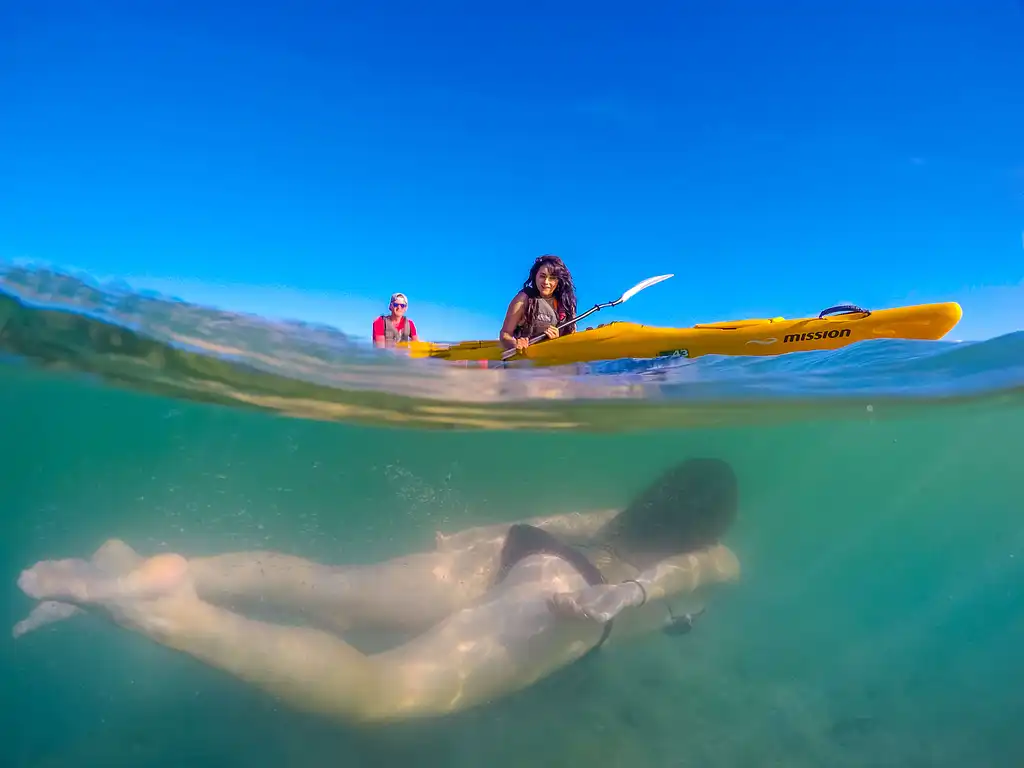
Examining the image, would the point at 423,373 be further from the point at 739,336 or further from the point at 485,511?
the point at 739,336

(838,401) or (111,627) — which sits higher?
(838,401)

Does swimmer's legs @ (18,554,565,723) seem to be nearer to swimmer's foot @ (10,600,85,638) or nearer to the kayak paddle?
swimmer's foot @ (10,600,85,638)

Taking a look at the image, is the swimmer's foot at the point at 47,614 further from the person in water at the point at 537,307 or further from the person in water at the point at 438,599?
the person in water at the point at 537,307

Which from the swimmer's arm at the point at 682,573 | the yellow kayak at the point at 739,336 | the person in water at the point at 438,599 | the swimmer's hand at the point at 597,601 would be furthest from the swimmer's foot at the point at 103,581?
the yellow kayak at the point at 739,336

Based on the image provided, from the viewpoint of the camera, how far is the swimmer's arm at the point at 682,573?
5531 mm

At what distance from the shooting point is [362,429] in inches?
350

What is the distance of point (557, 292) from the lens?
9625 millimetres

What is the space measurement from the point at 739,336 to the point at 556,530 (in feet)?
14.2

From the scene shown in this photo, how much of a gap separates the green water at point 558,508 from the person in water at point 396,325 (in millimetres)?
2115

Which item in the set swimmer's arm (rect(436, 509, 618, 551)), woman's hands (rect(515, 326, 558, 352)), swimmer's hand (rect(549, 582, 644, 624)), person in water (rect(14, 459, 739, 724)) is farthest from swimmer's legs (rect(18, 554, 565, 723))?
woman's hands (rect(515, 326, 558, 352))

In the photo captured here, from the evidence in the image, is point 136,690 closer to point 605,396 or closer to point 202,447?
point 202,447

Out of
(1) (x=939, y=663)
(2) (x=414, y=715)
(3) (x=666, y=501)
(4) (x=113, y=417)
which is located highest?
(4) (x=113, y=417)

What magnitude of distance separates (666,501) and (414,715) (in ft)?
10.0

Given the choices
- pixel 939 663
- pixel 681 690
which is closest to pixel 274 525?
pixel 681 690
